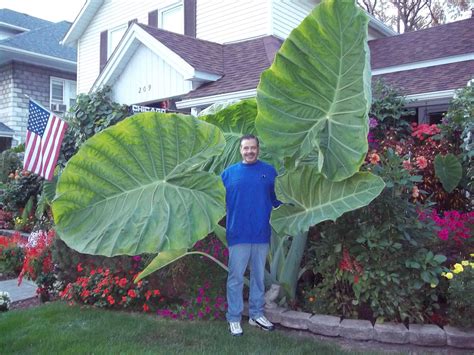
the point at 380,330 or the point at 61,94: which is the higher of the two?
the point at 61,94

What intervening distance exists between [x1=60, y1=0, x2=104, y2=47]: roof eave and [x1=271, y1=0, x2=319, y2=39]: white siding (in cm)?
677

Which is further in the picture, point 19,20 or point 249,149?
point 19,20

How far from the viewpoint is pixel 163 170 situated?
354 cm

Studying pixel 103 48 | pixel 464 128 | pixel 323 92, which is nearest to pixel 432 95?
pixel 464 128

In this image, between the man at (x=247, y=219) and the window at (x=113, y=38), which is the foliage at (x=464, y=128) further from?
the window at (x=113, y=38)

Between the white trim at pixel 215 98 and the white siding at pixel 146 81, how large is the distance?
517 mm

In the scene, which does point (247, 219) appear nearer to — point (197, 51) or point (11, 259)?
point (11, 259)

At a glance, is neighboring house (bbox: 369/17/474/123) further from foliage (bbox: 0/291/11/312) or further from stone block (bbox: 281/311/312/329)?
foliage (bbox: 0/291/11/312)

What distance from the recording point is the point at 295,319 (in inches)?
158

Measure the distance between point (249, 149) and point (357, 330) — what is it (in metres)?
1.65

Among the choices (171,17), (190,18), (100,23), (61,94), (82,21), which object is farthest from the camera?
(61,94)

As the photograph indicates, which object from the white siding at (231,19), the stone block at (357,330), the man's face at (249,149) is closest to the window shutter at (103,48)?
the white siding at (231,19)

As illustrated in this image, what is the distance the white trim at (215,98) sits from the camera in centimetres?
893

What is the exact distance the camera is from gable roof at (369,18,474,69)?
938cm
